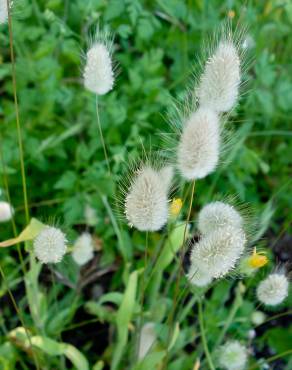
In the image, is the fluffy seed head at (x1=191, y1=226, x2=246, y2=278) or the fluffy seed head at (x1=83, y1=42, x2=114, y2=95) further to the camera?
the fluffy seed head at (x1=83, y1=42, x2=114, y2=95)

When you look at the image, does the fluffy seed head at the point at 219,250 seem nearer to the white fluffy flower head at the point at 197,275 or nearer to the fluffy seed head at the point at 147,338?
the white fluffy flower head at the point at 197,275

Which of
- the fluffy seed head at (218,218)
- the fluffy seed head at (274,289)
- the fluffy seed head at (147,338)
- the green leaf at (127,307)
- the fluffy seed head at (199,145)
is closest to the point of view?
the fluffy seed head at (199,145)

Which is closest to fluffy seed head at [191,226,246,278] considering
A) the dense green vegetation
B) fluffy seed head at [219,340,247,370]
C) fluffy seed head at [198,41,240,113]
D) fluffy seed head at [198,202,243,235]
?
fluffy seed head at [198,202,243,235]

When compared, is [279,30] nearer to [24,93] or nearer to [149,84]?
[149,84]

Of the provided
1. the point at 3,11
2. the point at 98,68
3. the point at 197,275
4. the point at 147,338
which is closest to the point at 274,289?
the point at 197,275

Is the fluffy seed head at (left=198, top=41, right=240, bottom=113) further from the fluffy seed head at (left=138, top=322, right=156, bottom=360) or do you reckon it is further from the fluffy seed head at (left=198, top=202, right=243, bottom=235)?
the fluffy seed head at (left=138, top=322, right=156, bottom=360)

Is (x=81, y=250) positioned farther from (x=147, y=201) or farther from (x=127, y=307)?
(x=147, y=201)

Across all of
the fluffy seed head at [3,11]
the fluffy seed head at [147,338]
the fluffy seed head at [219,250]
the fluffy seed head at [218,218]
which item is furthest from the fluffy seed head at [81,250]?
the fluffy seed head at [3,11]
